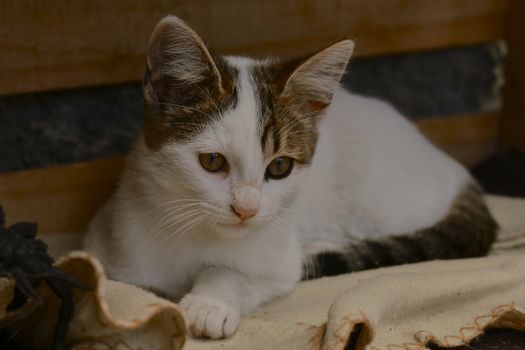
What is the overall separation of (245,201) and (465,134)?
1.85 m

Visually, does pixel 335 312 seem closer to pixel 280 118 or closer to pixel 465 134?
pixel 280 118

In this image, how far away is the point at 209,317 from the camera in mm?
1907

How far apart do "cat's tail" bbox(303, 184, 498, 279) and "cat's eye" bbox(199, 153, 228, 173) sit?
63 cm

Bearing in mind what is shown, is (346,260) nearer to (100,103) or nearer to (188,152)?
(188,152)

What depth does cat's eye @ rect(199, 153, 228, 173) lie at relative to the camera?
6.59 ft

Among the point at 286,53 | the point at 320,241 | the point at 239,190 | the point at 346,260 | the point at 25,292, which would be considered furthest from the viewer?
the point at 286,53

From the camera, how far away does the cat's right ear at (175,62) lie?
196 centimetres

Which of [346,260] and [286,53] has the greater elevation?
[286,53]

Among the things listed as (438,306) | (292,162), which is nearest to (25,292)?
(292,162)

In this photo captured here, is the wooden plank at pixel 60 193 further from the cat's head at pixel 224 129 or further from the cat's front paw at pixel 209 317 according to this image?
the cat's front paw at pixel 209 317

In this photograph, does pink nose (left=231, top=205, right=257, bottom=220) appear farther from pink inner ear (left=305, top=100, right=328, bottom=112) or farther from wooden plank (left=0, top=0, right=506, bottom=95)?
wooden plank (left=0, top=0, right=506, bottom=95)

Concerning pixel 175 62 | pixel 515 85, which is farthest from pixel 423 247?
pixel 515 85

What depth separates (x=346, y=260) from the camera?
2486mm

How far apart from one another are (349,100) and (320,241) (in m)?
0.54
